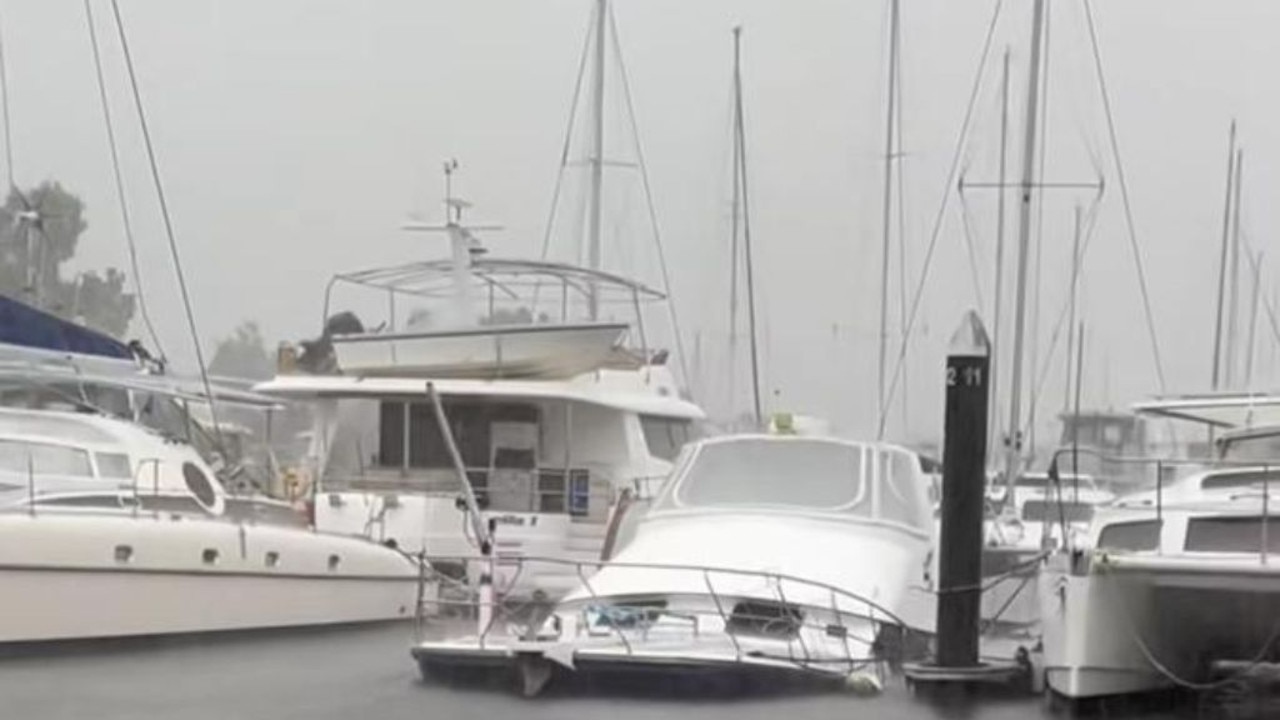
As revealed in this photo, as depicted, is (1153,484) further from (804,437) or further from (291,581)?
(291,581)

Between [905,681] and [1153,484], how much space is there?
2.91 m

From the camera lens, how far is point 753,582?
1294 centimetres

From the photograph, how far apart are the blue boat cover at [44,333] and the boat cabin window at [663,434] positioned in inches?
240

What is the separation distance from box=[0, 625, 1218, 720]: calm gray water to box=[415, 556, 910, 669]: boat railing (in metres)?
0.38

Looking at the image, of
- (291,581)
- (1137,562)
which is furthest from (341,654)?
(1137,562)

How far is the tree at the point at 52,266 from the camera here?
25.0 metres

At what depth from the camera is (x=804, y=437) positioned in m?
15.6

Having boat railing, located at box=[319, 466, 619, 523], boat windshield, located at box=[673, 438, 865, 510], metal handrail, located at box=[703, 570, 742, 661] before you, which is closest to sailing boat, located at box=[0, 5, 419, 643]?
boat railing, located at box=[319, 466, 619, 523]

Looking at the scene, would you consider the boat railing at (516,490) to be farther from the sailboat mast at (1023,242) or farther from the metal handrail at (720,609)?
the metal handrail at (720,609)

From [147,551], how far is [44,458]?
2.36 metres

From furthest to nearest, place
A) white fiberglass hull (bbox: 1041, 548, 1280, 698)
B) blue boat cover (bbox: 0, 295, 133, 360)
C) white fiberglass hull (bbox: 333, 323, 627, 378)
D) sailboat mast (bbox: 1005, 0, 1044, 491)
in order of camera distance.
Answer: sailboat mast (bbox: 1005, 0, 1044, 491) < white fiberglass hull (bbox: 333, 323, 627, 378) < blue boat cover (bbox: 0, 295, 133, 360) < white fiberglass hull (bbox: 1041, 548, 1280, 698)

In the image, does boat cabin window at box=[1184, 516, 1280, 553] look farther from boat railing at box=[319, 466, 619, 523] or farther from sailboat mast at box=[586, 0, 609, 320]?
sailboat mast at box=[586, 0, 609, 320]

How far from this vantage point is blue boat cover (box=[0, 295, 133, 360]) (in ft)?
61.9

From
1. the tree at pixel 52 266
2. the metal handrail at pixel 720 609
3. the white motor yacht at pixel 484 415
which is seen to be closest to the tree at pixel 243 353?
the tree at pixel 52 266
